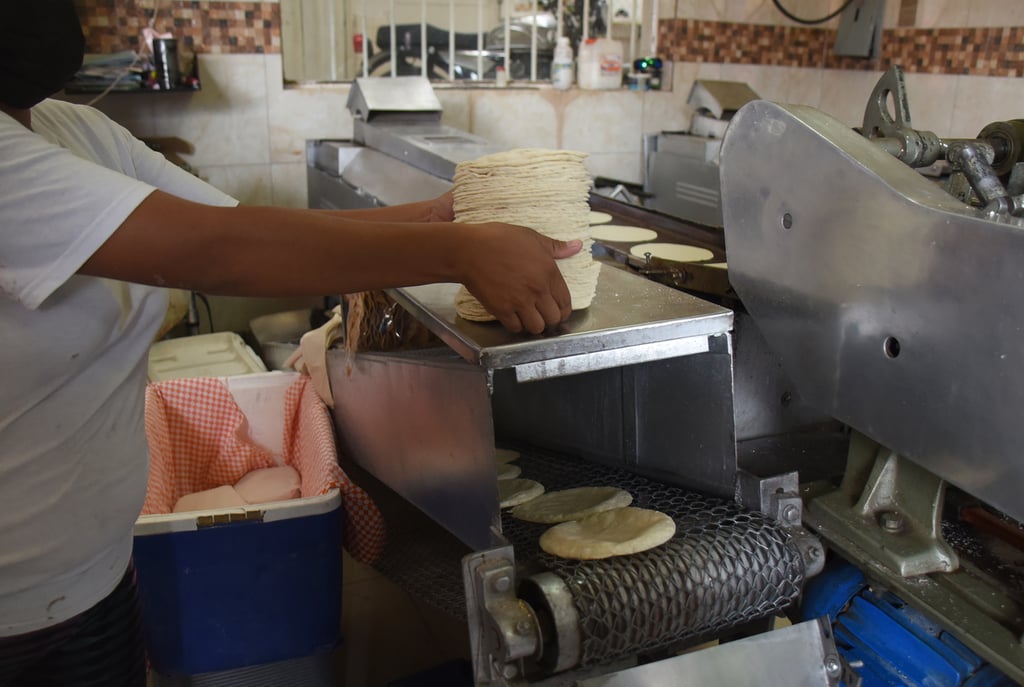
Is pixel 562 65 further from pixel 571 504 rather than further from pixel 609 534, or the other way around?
pixel 609 534

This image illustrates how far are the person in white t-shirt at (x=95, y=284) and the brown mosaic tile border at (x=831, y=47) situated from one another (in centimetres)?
377

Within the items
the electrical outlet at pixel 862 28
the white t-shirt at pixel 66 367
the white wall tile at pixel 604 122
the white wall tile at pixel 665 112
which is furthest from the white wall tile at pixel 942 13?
the white t-shirt at pixel 66 367

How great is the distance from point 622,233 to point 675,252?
0.93 ft

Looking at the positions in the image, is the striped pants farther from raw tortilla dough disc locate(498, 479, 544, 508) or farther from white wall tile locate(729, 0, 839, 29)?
white wall tile locate(729, 0, 839, 29)

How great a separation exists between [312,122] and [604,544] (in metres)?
3.20

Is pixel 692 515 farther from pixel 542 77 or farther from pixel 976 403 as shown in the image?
pixel 542 77

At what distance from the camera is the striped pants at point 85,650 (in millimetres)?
1161

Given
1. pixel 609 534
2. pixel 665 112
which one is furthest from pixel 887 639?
pixel 665 112

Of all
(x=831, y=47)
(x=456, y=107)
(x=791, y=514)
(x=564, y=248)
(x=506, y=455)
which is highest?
(x=831, y=47)

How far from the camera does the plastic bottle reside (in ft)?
14.6

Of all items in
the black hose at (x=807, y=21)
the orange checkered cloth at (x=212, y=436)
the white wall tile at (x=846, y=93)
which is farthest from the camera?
the white wall tile at (x=846, y=93)

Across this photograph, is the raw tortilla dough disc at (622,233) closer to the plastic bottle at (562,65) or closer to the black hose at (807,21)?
the plastic bottle at (562,65)

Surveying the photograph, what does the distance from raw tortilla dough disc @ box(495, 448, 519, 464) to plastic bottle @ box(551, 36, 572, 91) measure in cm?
302

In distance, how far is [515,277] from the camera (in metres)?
1.14
